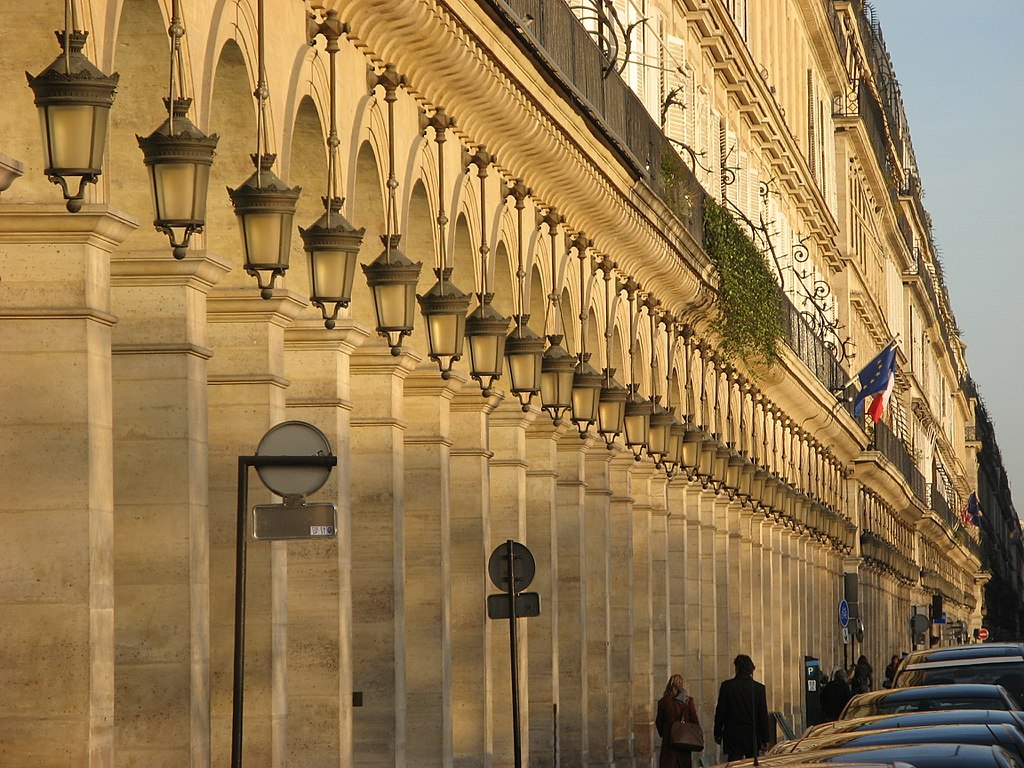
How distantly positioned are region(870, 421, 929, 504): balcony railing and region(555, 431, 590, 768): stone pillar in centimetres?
3737

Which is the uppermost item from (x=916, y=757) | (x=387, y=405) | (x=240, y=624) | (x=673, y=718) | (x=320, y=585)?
(x=387, y=405)

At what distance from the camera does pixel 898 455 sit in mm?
75250

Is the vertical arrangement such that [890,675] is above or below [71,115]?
below

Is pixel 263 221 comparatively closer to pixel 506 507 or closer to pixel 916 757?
pixel 916 757

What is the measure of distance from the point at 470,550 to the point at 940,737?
36.7 ft

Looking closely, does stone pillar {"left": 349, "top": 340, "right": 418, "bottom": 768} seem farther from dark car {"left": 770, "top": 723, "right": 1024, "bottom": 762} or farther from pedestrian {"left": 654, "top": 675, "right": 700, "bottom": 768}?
dark car {"left": 770, "top": 723, "right": 1024, "bottom": 762}

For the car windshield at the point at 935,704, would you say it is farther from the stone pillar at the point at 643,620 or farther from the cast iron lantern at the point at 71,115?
the stone pillar at the point at 643,620

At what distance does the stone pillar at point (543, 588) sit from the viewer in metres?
24.3

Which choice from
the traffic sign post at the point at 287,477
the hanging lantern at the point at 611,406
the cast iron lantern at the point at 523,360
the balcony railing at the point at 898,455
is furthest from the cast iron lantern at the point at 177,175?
the balcony railing at the point at 898,455

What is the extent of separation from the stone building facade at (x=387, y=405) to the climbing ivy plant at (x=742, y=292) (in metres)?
0.33

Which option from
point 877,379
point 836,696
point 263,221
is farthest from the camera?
point 877,379

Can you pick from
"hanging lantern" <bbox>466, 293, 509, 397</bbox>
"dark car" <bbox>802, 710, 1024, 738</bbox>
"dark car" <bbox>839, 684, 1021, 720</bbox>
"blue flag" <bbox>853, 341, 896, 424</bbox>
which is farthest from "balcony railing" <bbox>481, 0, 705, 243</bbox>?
"blue flag" <bbox>853, 341, 896, 424</bbox>

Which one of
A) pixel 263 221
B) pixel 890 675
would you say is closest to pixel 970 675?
pixel 263 221

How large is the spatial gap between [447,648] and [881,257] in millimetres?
63385
